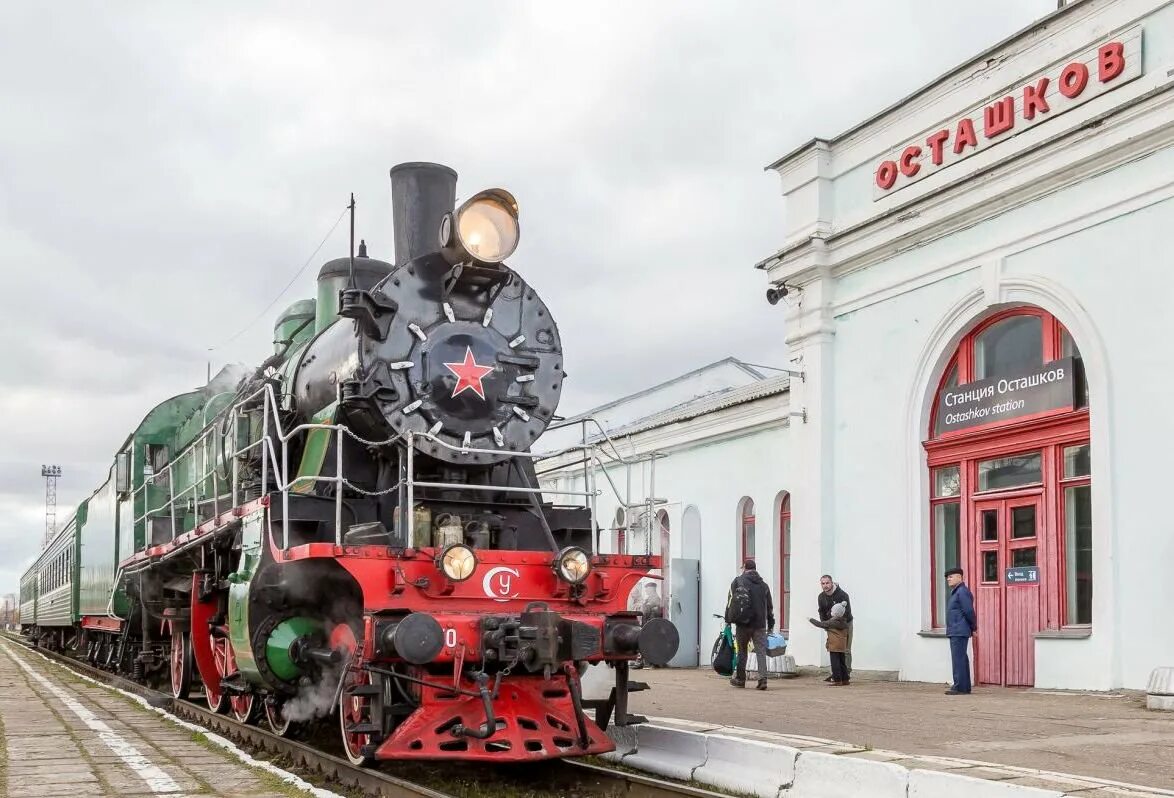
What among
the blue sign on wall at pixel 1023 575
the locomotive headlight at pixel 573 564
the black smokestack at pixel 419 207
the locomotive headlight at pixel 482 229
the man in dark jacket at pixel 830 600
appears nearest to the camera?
the locomotive headlight at pixel 573 564

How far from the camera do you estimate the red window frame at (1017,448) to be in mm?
11953

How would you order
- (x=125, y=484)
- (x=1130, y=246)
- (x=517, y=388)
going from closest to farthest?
(x=517, y=388) < (x=1130, y=246) < (x=125, y=484)

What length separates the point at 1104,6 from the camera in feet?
38.2

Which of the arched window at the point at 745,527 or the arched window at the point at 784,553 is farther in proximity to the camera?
the arched window at the point at 745,527

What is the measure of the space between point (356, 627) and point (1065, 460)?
309 inches

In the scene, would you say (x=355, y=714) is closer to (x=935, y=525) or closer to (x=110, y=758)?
(x=110, y=758)

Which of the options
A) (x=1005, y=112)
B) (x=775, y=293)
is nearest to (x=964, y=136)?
(x=1005, y=112)


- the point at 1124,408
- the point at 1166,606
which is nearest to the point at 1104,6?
the point at 1124,408

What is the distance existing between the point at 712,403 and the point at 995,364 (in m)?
8.74

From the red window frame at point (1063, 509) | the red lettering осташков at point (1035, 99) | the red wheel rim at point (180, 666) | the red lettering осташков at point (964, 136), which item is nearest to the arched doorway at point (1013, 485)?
the red window frame at point (1063, 509)

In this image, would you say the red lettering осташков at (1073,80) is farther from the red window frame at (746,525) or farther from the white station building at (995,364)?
the red window frame at (746,525)

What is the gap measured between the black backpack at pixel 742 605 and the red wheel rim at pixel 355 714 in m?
6.51

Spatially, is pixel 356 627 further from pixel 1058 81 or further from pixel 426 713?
pixel 1058 81

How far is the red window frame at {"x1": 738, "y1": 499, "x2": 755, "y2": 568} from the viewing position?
59.0 ft
